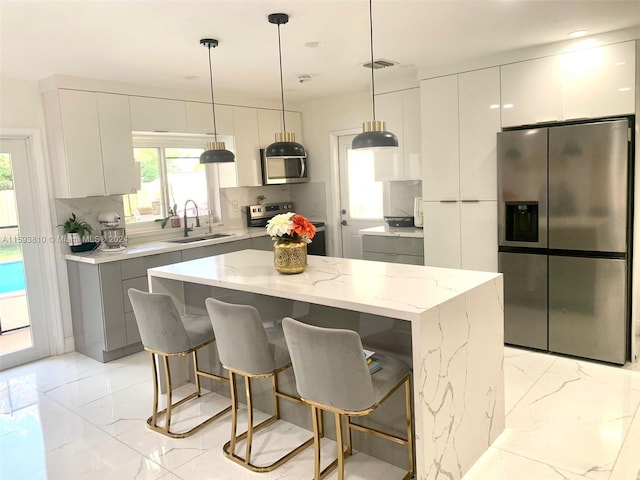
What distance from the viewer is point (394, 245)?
16.1 feet

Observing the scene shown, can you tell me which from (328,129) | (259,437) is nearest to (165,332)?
(259,437)

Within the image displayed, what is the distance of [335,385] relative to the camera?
2.09 m

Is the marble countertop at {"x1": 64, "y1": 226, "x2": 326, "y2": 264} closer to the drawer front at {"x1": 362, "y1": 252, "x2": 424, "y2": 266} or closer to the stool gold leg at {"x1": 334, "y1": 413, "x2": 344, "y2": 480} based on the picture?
the drawer front at {"x1": 362, "y1": 252, "x2": 424, "y2": 266}

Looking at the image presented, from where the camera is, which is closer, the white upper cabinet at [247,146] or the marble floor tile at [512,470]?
the marble floor tile at [512,470]

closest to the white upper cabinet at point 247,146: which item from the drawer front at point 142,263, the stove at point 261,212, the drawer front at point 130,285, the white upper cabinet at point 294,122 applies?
the stove at point 261,212

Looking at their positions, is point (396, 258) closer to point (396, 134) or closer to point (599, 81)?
point (396, 134)

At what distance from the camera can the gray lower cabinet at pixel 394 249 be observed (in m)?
4.78

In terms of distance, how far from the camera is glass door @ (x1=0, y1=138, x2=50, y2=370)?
4184 millimetres

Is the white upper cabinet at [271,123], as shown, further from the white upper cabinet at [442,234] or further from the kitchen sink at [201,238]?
the white upper cabinet at [442,234]

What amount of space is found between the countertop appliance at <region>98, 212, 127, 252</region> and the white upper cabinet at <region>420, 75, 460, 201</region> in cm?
285

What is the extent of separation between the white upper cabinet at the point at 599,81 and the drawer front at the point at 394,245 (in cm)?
172

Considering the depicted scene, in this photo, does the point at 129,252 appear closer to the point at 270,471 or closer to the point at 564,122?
the point at 270,471

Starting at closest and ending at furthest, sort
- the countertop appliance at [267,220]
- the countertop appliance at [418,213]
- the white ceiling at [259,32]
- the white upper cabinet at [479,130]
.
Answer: the white ceiling at [259,32] → the white upper cabinet at [479,130] → the countertop appliance at [418,213] → the countertop appliance at [267,220]

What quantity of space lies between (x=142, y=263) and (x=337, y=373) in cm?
284
